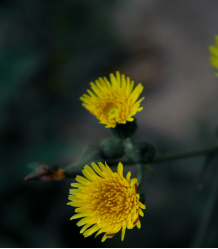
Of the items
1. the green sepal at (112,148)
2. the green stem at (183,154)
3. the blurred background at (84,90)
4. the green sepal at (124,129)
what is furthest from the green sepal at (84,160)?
the blurred background at (84,90)

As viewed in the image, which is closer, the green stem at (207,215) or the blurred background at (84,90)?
the green stem at (207,215)

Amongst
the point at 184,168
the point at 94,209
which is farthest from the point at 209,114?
the point at 94,209

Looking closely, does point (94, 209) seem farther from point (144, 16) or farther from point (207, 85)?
point (144, 16)

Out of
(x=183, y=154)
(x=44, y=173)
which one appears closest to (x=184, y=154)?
(x=183, y=154)

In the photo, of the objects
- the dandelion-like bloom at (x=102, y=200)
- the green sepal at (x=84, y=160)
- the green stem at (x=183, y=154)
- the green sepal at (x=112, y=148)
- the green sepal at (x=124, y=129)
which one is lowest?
the dandelion-like bloom at (x=102, y=200)

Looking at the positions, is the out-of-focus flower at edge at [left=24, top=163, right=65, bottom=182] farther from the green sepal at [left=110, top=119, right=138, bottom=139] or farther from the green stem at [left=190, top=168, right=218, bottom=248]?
the green stem at [left=190, top=168, right=218, bottom=248]

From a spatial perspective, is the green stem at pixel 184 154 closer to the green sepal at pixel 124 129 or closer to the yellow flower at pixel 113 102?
the green sepal at pixel 124 129
